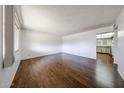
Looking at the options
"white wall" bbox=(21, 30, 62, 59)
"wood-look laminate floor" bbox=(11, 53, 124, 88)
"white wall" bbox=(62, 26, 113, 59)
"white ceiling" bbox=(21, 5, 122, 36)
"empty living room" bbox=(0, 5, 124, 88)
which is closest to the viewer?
"empty living room" bbox=(0, 5, 124, 88)

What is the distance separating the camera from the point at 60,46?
10.3 metres

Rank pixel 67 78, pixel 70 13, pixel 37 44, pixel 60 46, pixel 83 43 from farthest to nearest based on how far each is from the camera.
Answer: pixel 60 46 → pixel 37 44 → pixel 83 43 → pixel 70 13 → pixel 67 78

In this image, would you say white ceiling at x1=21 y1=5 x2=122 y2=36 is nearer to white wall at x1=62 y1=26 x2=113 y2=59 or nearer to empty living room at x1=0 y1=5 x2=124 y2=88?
empty living room at x1=0 y1=5 x2=124 y2=88

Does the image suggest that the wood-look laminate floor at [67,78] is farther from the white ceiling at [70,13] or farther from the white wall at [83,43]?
the white wall at [83,43]

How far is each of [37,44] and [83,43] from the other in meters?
3.51

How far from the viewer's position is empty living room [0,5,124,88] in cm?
230

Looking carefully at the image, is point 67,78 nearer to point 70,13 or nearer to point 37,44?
point 70,13

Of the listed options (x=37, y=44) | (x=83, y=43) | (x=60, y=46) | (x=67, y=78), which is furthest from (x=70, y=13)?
(x=60, y=46)

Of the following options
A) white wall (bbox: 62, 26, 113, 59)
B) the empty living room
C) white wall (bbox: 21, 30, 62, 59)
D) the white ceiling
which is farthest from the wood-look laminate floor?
white wall (bbox: 21, 30, 62, 59)

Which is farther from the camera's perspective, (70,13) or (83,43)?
(83,43)
